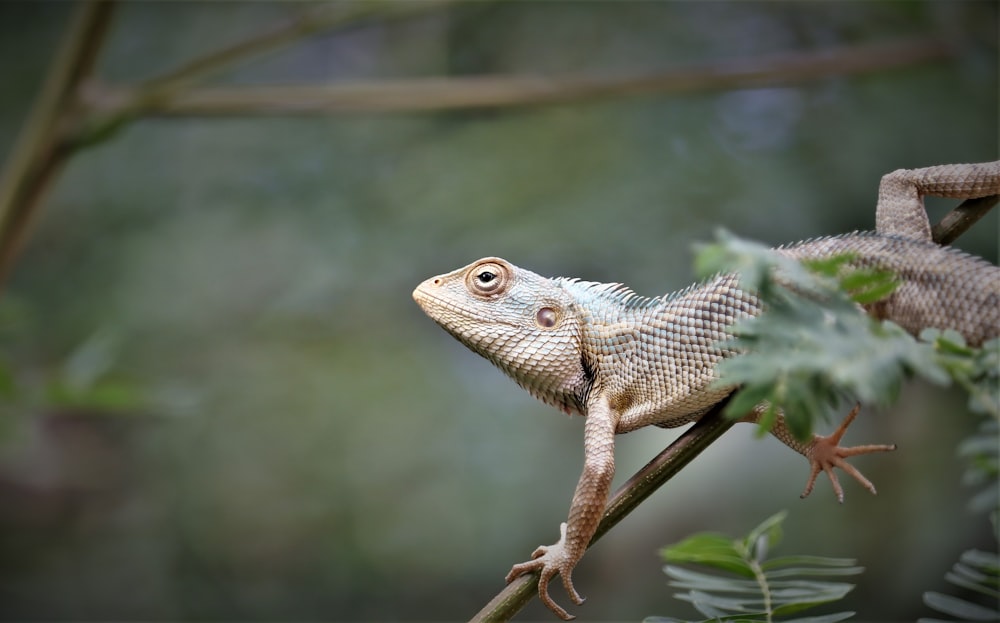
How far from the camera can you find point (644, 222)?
4.02m

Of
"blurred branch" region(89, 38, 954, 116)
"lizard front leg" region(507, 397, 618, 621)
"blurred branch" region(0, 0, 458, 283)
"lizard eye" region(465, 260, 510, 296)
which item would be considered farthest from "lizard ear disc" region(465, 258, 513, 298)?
"blurred branch" region(89, 38, 954, 116)

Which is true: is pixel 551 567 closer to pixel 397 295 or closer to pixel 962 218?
pixel 962 218

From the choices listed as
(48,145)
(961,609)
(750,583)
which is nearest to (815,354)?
(961,609)

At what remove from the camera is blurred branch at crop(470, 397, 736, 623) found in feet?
4.32

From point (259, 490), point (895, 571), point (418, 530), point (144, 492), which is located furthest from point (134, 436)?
point (895, 571)

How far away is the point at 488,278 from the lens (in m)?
1.84

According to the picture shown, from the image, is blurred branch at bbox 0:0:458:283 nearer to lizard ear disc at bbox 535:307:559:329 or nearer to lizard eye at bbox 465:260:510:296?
lizard eye at bbox 465:260:510:296

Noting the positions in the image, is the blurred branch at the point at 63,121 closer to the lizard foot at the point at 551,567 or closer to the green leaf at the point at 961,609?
the lizard foot at the point at 551,567

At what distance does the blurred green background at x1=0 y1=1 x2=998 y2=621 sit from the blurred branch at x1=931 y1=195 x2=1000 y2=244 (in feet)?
7.66

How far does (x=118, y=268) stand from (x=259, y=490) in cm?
A: 141

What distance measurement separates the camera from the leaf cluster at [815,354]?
839 mm

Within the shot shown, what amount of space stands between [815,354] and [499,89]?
2451 millimetres

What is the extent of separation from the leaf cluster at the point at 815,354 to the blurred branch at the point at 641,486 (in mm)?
409

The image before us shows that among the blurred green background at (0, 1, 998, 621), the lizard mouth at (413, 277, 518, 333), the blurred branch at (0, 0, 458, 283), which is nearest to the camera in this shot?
the lizard mouth at (413, 277, 518, 333)
